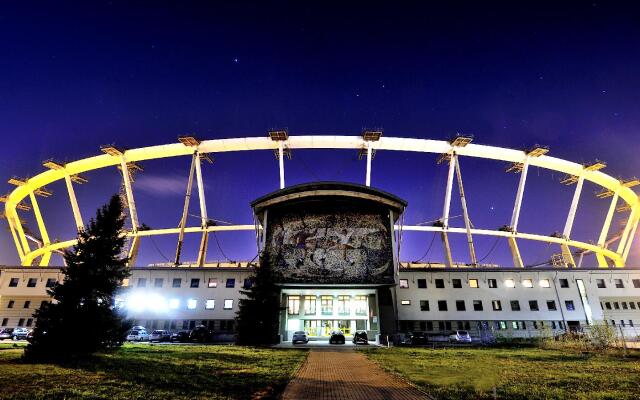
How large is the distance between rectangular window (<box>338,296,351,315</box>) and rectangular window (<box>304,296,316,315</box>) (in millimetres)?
3335

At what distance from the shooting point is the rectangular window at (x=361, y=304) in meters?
45.1

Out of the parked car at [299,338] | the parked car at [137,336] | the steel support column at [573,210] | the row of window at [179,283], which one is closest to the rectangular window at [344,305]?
the parked car at [299,338]

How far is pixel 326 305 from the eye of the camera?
45.3 m

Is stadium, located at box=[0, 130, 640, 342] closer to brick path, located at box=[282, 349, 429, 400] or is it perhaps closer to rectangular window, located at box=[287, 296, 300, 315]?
rectangular window, located at box=[287, 296, 300, 315]

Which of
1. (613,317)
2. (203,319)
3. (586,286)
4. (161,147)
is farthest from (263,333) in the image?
(613,317)

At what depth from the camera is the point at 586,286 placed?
46344 mm

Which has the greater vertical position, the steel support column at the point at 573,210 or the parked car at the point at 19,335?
the steel support column at the point at 573,210

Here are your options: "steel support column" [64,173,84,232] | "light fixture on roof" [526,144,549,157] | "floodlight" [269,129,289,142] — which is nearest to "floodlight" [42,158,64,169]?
"steel support column" [64,173,84,232]

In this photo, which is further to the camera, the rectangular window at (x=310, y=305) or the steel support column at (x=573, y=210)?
the steel support column at (x=573, y=210)

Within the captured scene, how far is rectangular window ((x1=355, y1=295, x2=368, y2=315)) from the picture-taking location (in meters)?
45.1

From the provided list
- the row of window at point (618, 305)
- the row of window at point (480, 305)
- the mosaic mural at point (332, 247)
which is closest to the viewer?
the mosaic mural at point (332, 247)

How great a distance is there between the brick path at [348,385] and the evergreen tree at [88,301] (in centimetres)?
1084

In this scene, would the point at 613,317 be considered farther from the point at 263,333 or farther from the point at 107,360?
the point at 107,360

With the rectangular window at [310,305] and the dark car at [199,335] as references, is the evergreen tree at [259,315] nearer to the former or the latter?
the dark car at [199,335]
